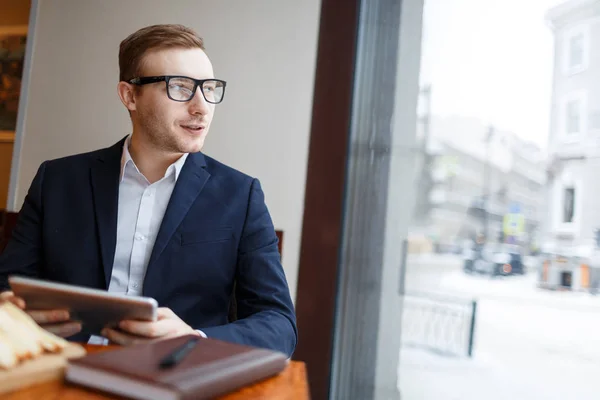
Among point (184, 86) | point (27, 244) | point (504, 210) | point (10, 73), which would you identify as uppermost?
point (10, 73)

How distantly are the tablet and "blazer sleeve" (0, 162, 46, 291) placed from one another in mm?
469

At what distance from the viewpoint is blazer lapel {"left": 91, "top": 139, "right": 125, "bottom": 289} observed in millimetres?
1277

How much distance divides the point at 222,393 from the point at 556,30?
5.19ft

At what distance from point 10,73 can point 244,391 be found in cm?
229

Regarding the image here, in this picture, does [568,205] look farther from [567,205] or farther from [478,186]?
[478,186]

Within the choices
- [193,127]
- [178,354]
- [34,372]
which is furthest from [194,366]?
[193,127]

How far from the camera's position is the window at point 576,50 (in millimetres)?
1591

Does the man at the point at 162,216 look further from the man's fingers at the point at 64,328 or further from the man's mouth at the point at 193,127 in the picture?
the man's fingers at the point at 64,328

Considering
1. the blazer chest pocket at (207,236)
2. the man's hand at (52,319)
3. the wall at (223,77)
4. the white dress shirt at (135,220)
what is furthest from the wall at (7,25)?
the man's hand at (52,319)

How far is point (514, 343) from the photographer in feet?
5.54

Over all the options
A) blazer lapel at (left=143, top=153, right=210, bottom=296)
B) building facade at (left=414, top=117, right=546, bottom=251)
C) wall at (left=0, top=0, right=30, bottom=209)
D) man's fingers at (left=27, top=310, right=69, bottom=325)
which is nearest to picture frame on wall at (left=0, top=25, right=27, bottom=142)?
wall at (left=0, top=0, right=30, bottom=209)

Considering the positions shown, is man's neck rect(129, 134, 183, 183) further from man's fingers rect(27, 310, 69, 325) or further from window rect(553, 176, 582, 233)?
window rect(553, 176, 582, 233)

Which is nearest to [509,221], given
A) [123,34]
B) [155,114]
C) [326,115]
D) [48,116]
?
[326,115]

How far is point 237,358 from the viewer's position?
675 millimetres
